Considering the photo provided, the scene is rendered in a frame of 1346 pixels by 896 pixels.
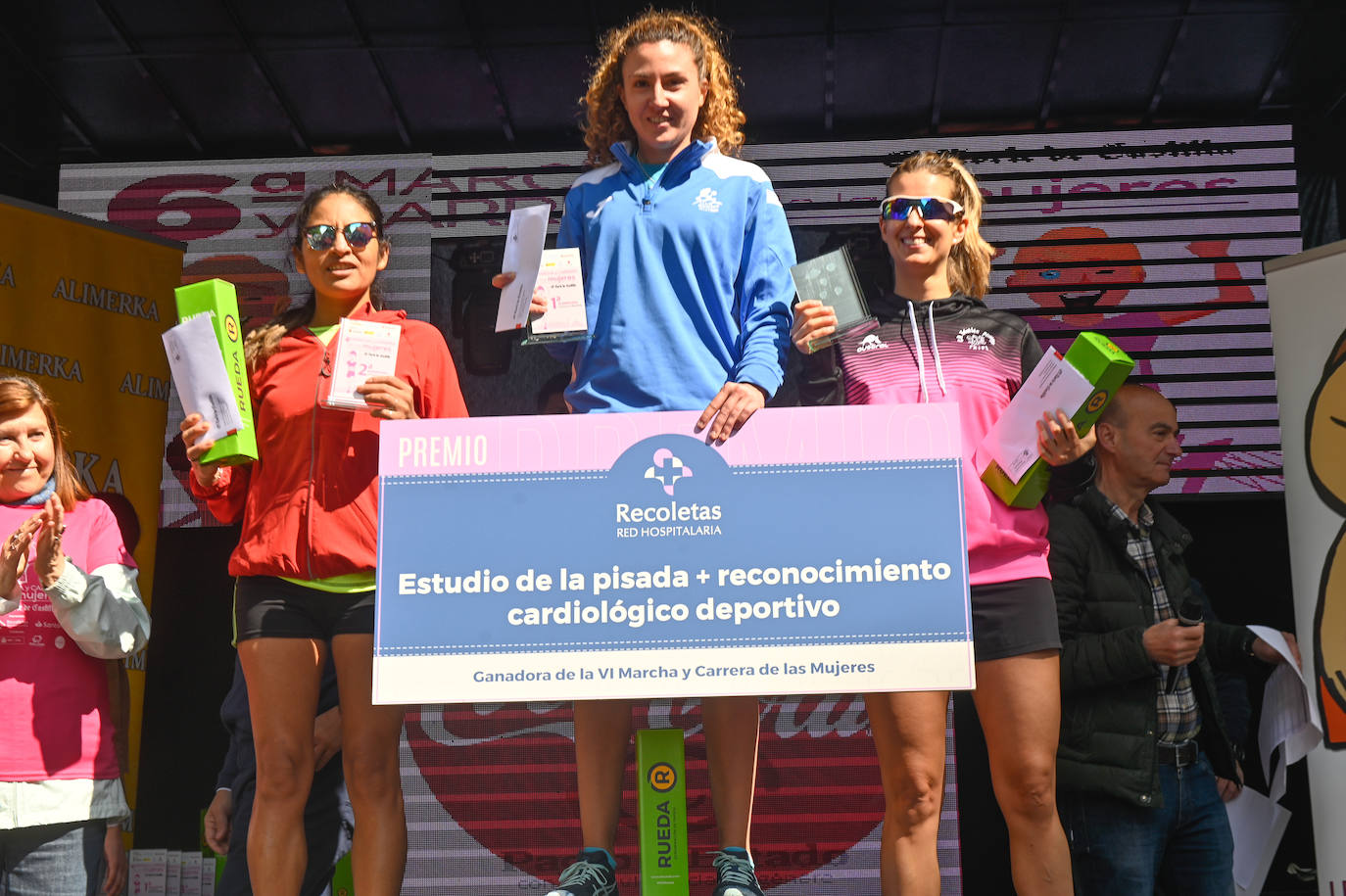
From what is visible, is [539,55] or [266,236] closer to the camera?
[539,55]

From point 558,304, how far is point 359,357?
1.42 ft

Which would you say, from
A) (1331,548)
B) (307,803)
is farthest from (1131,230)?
(307,803)

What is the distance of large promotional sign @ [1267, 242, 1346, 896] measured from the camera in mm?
3072

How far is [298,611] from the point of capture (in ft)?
9.20

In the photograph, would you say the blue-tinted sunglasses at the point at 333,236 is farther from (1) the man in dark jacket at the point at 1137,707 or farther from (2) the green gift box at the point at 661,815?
(1) the man in dark jacket at the point at 1137,707

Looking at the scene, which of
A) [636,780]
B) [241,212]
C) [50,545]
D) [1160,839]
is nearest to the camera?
[50,545]

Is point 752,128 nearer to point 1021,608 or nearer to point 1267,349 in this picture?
point 1267,349

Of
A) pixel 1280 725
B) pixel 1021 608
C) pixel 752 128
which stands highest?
pixel 752 128

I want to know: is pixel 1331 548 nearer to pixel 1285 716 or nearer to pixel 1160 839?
pixel 1285 716

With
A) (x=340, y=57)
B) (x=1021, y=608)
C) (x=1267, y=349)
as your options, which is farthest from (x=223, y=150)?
(x=1267, y=349)

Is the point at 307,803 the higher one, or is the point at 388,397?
the point at 388,397

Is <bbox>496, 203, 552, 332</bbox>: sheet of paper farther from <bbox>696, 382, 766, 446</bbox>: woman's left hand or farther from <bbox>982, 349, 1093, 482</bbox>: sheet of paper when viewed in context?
<bbox>982, 349, 1093, 482</bbox>: sheet of paper

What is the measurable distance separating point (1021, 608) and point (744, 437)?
77 centimetres

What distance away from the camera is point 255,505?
2.88 meters
